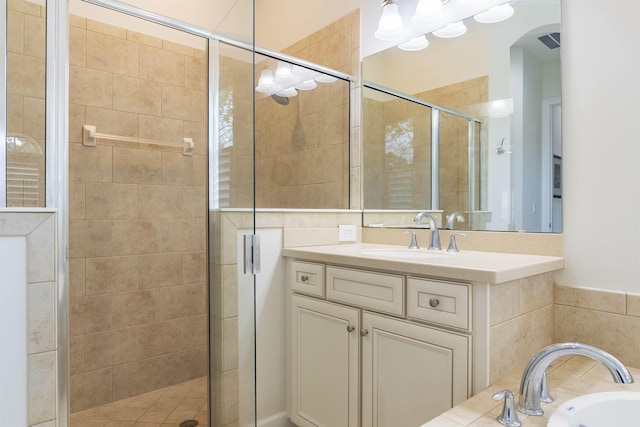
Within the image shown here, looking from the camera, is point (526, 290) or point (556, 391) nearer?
point (556, 391)

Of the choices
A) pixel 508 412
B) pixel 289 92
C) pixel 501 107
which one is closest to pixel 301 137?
pixel 289 92

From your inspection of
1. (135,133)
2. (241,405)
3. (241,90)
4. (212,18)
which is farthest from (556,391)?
(212,18)

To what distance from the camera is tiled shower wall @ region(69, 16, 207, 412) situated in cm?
220

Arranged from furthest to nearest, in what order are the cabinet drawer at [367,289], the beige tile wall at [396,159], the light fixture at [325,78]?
the light fixture at [325,78] < the beige tile wall at [396,159] < the cabinet drawer at [367,289]

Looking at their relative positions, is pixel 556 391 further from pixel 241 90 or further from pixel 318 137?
pixel 318 137

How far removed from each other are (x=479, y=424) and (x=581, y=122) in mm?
1122

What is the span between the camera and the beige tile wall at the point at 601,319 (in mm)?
1341

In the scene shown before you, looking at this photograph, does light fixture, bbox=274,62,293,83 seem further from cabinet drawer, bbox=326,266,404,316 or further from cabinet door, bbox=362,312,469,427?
cabinet door, bbox=362,312,469,427

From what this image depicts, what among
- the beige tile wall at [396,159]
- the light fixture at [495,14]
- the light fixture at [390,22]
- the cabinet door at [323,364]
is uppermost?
the light fixture at [390,22]

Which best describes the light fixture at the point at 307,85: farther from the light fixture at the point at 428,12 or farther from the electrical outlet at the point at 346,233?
the electrical outlet at the point at 346,233

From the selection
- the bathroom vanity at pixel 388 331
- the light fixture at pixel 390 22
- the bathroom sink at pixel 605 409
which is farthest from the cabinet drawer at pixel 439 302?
the light fixture at pixel 390 22

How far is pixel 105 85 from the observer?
2.28 meters

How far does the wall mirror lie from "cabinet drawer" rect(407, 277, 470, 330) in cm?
56

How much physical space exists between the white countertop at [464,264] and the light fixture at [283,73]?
1.26 meters
